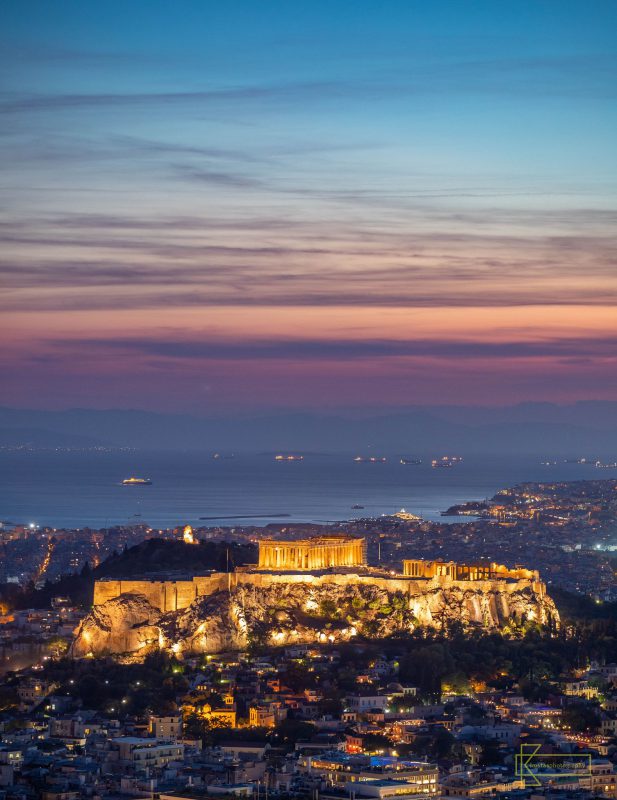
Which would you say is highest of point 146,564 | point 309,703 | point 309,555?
point 146,564

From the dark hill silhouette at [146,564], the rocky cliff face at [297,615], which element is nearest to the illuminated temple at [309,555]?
the dark hill silhouette at [146,564]

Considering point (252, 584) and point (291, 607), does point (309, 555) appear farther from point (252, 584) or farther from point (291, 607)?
point (291, 607)

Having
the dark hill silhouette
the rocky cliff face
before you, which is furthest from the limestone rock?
the dark hill silhouette

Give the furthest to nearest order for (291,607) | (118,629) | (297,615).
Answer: (291,607) < (297,615) < (118,629)

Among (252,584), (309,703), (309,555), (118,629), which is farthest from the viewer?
(309,555)

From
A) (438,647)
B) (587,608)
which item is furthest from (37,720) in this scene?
(587,608)

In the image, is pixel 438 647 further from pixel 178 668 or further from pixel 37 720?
pixel 37 720

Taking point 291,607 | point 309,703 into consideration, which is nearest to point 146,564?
point 291,607

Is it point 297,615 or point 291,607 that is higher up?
point 291,607
